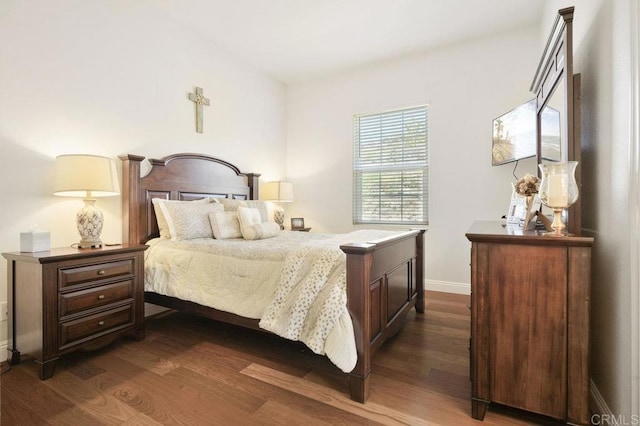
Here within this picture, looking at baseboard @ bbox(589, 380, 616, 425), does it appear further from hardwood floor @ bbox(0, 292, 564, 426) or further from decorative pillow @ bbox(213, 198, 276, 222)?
decorative pillow @ bbox(213, 198, 276, 222)

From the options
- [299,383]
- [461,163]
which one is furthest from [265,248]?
[461,163]

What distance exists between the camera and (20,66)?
212 centimetres

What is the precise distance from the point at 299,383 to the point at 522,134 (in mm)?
2806

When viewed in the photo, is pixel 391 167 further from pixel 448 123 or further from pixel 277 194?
pixel 277 194

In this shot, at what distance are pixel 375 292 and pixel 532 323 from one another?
794 millimetres

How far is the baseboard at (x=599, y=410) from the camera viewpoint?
4.41 ft

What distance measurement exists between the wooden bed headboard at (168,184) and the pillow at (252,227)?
76 centimetres

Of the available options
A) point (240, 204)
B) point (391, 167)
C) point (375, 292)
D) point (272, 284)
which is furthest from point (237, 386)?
point (391, 167)

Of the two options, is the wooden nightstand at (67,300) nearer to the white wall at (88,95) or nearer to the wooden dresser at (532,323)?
the white wall at (88,95)

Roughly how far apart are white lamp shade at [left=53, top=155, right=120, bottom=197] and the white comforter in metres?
0.70

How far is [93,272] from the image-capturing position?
2.09m

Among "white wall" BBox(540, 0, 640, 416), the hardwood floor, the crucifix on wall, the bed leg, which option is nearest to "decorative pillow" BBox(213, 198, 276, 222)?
the crucifix on wall

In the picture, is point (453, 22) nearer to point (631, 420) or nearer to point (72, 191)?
point (631, 420)

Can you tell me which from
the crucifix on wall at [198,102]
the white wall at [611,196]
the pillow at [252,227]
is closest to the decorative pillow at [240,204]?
the pillow at [252,227]
